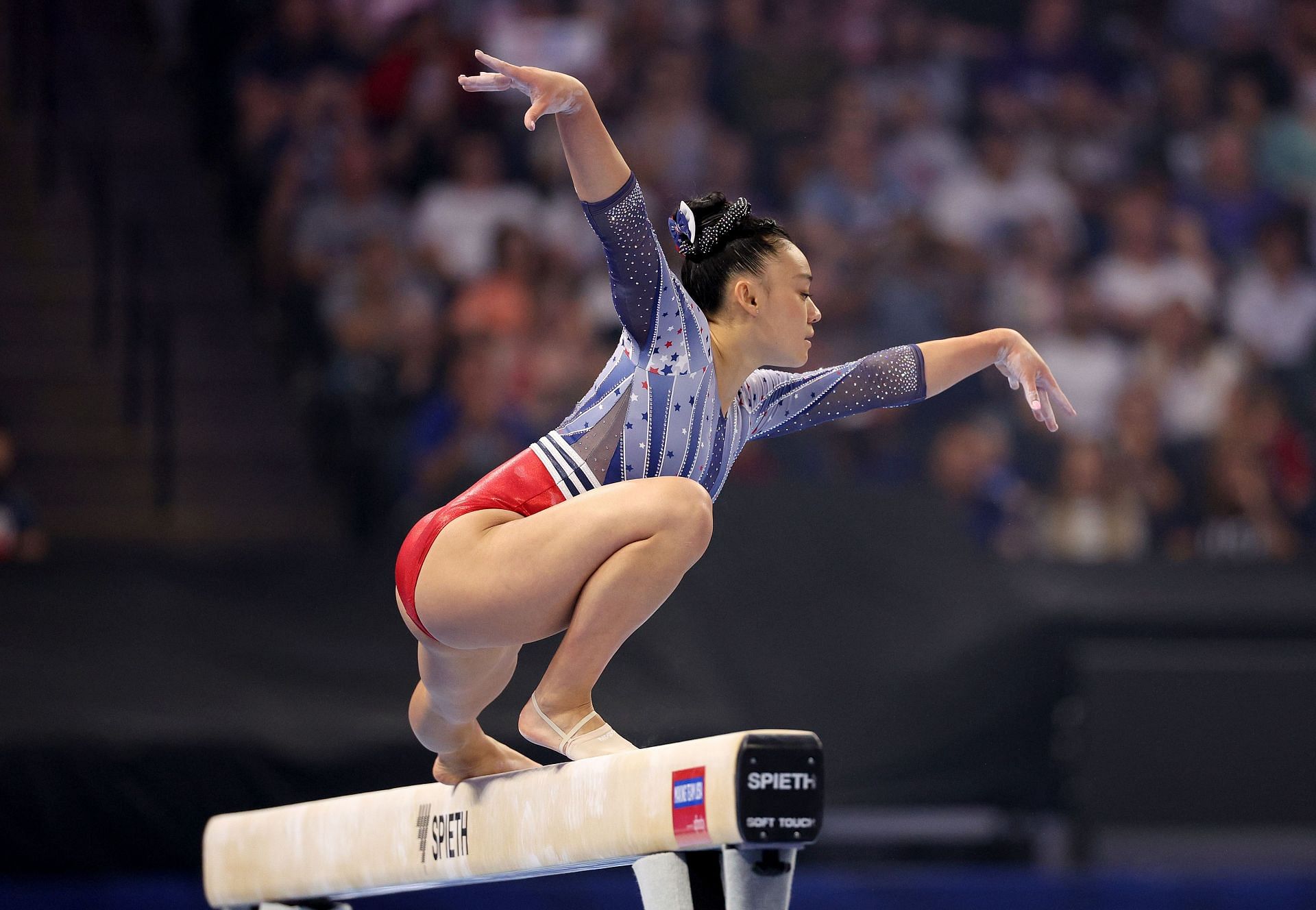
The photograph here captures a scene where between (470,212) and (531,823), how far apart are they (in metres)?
5.28

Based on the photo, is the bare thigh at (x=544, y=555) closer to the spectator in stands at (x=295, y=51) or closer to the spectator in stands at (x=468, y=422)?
the spectator in stands at (x=468, y=422)

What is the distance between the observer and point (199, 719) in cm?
555

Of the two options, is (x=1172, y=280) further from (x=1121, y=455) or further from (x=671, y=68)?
(x=671, y=68)

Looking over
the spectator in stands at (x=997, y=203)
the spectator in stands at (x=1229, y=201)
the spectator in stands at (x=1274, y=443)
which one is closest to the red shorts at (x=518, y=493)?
the spectator in stands at (x=1274, y=443)

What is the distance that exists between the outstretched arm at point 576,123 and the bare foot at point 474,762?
126cm

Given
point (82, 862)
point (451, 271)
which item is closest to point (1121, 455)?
point (451, 271)

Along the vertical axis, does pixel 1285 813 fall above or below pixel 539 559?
below

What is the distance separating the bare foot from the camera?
144 inches

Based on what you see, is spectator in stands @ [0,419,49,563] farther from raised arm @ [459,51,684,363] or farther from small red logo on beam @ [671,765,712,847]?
small red logo on beam @ [671,765,712,847]

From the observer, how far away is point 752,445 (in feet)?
23.8

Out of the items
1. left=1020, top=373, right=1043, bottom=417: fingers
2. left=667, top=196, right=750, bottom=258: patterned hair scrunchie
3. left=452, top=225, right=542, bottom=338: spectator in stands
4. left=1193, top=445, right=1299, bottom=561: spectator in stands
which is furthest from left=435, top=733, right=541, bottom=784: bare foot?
left=1193, top=445, right=1299, bottom=561: spectator in stands

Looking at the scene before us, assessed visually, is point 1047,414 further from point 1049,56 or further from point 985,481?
point 1049,56

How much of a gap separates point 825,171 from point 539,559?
578 centimetres

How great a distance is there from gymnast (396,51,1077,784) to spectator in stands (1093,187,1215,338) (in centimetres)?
475
